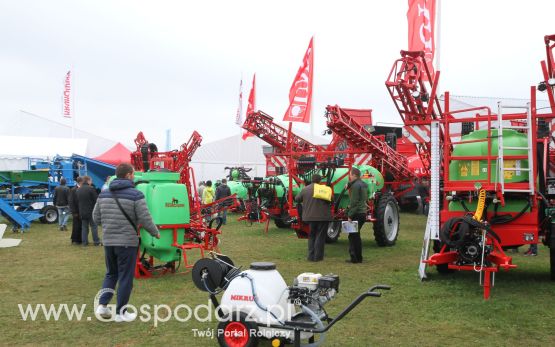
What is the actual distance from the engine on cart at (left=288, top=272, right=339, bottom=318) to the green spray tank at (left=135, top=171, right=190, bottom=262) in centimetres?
346

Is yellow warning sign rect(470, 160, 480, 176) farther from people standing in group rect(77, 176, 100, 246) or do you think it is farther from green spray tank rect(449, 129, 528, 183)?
people standing in group rect(77, 176, 100, 246)

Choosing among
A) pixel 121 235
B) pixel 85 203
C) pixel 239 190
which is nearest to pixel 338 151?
pixel 85 203

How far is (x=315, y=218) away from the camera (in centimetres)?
922

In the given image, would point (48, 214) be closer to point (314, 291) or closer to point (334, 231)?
point (334, 231)

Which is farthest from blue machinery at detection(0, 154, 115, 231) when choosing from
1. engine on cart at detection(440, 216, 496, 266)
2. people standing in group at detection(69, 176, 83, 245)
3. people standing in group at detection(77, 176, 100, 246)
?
engine on cart at detection(440, 216, 496, 266)

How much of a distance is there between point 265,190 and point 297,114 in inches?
230

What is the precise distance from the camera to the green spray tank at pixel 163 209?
7.39m

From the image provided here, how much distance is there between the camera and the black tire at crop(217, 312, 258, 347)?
→ 4266 mm

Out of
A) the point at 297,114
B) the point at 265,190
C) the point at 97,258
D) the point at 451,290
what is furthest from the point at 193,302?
the point at 297,114

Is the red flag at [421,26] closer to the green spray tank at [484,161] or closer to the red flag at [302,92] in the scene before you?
the red flag at [302,92]

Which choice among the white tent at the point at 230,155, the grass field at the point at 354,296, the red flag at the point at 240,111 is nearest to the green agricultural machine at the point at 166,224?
the grass field at the point at 354,296

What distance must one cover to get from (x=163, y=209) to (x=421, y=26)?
441 inches

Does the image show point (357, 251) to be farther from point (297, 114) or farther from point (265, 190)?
point (297, 114)

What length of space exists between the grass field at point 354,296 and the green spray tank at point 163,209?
449 mm
